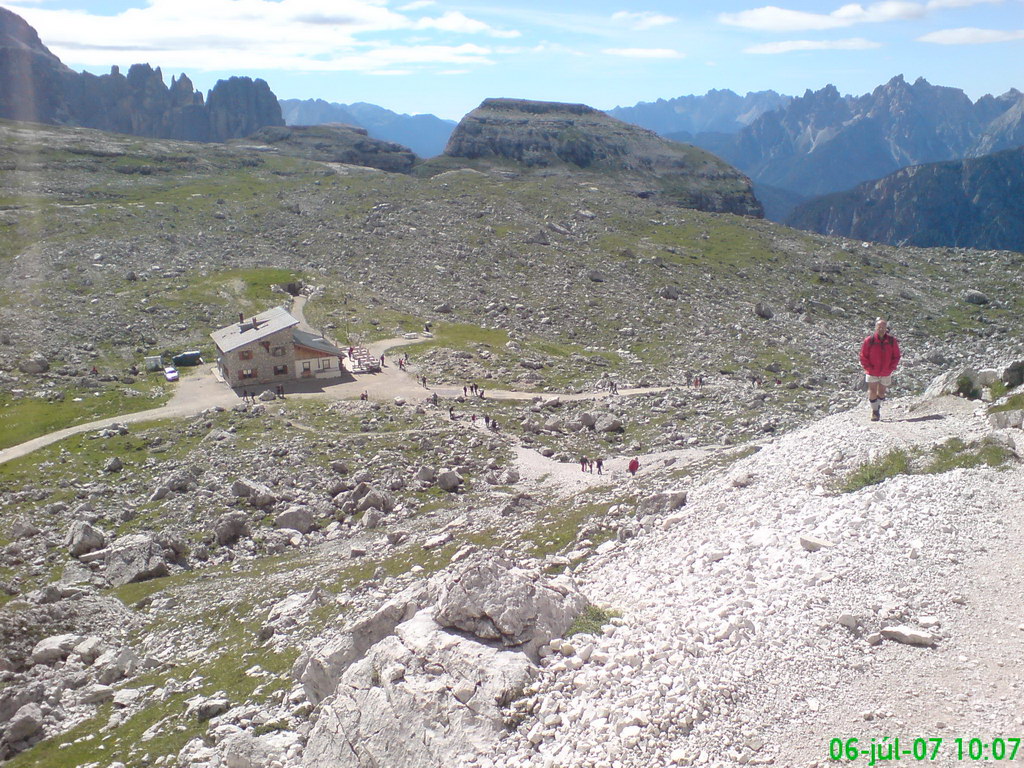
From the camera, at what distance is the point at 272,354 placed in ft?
241

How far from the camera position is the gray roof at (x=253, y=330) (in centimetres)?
7269

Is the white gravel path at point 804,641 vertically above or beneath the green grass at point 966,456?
beneath

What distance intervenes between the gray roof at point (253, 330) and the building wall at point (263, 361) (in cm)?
52

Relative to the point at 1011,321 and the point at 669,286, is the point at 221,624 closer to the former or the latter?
the point at 669,286

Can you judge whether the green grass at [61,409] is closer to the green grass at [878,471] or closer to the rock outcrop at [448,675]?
the rock outcrop at [448,675]

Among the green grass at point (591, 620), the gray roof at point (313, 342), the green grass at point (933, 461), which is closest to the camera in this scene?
the green grass at point (591, 620)

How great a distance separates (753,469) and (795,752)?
52.9 feet

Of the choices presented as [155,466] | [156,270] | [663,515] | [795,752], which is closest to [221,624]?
[663,515]

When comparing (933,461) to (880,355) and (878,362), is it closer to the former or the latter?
(878,362)

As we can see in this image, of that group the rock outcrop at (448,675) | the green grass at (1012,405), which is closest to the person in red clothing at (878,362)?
the green grass at (1012,405)

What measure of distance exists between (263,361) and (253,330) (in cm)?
371

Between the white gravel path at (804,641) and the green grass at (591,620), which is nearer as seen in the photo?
the white gravel path at (804,641)

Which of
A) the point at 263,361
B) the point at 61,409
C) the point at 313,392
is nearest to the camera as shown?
the point at 61,409

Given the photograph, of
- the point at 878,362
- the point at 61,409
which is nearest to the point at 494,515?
the point at 878,362
